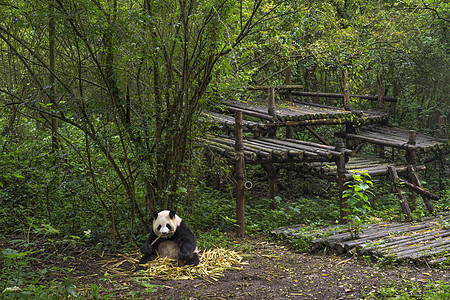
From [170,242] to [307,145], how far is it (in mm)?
5041

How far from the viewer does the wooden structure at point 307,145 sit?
27.0ft

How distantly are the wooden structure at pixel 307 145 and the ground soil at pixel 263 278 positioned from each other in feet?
6.61

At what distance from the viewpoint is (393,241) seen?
6.52 meters

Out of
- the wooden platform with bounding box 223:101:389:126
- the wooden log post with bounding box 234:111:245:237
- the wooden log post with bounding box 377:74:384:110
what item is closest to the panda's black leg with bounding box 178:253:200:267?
the wooden log post with bounding box 234:111:245:237

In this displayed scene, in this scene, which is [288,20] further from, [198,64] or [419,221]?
[419,221]

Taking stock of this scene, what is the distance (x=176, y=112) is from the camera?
19.6 ft

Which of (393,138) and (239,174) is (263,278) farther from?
(393,138)

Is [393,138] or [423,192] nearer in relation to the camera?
[423,192]

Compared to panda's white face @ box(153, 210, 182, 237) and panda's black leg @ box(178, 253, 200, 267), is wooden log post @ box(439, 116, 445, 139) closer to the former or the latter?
panda's black leg @ box(178, 253, 200, 267)

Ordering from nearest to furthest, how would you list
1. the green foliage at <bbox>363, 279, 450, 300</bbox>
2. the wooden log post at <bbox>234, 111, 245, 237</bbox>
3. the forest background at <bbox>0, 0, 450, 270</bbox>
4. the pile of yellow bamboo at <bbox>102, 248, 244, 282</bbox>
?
the green foliage at <bbox>363, 279, 450, 300</bbox>, the pile of yellow bamboo at <bbox>102, 248, 244, 282</bbox>, the forest background at <bbox>0, 0, 450, 270</bbox>, the wooden log post at <bbox>234, 111, 245, 237</bbox>

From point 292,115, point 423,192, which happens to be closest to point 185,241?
point 292,115

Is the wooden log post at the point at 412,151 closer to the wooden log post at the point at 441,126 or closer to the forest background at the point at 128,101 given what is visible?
the wooden log post at the point at 441,126

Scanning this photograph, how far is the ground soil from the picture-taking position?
441 centimetres

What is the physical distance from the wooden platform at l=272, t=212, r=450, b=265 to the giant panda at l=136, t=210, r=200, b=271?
2.49 m
